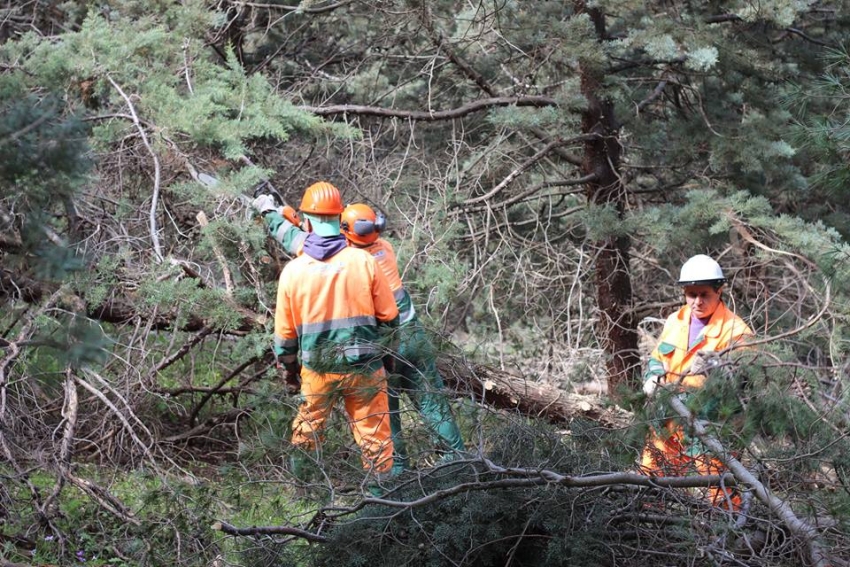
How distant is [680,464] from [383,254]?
3.25 meters

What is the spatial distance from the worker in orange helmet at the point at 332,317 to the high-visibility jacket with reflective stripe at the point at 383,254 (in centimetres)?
33

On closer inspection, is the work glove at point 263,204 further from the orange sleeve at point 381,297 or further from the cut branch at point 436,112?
the cut branch at point 436,112

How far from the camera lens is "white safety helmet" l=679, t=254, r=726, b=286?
6352mm

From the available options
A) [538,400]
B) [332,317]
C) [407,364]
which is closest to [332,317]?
[332,317]

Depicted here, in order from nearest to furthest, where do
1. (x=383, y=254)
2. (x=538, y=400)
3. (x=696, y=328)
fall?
(x=696, y=328) < (x=383, y=254) < (x=538, y=400)

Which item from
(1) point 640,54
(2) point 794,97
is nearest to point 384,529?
(2) point 794,97

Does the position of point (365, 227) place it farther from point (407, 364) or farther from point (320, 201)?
point (407, 364)

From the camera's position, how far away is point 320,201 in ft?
21.8

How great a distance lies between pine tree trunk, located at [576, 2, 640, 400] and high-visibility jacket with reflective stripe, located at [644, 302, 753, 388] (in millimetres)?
2719

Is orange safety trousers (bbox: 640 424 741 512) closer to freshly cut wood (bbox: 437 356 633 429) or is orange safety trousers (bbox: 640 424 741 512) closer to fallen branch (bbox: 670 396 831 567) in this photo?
fallen branch (bbox: 670 396 831 567)

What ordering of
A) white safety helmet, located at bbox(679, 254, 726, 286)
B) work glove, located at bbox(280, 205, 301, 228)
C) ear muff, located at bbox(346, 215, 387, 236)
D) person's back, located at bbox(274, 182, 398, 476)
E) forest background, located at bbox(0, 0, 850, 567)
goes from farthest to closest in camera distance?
ear muff, located at bbox(346, 215, 387, 236), work glove, located at bbox(280, 205, 301, 228), white safety helmet, located at bbox(679, 254, 726, 286), person's back, located at bbox(274, 182, 398, 476), forest background, located at bbox(0, 0, 850, 567)

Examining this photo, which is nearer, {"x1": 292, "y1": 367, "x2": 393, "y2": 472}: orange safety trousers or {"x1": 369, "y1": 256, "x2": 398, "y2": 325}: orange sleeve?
{"x1": 292, "y1": 367, "x2": 393, "y2": 472}: orange safety trousers

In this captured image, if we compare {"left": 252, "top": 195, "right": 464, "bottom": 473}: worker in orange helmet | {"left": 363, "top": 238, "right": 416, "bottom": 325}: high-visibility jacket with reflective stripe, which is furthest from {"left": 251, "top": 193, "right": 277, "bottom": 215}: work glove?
{"left": 363, "top": 238, "right": 416, "bottom": 325}: high-visibility jacket with reflective stripe

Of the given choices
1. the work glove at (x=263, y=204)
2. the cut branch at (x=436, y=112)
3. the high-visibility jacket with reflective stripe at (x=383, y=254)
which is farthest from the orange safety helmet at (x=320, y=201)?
the cut branch at (x=436, y=112)
